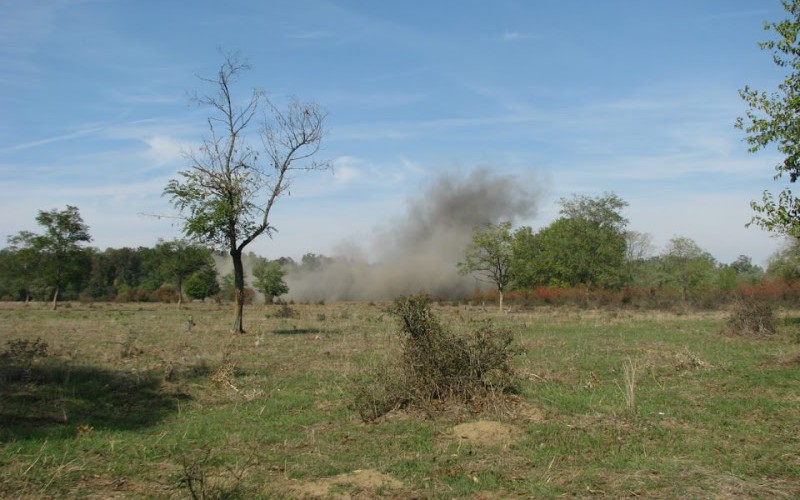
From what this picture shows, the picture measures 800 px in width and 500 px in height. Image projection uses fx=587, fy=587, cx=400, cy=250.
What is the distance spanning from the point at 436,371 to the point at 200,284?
58.3 metres

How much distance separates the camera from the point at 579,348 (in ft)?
60.2

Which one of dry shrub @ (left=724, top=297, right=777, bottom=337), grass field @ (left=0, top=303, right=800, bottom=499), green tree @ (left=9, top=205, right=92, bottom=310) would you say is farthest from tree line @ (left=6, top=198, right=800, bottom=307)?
grass field @ (left=0, top=303, right=800, bottom=499)

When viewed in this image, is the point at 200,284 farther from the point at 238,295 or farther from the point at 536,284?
the point at 238,295

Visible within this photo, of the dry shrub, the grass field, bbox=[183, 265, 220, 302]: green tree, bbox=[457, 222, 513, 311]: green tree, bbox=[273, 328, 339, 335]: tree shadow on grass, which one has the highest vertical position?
bbox=[457, 222, 513, 311]: green tree

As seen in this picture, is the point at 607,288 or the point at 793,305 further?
the point at 607,288

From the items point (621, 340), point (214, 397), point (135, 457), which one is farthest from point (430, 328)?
point (621, 340)

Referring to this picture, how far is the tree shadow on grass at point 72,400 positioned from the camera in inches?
364

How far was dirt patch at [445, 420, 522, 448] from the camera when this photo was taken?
8.29m

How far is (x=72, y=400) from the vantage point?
10820 mm

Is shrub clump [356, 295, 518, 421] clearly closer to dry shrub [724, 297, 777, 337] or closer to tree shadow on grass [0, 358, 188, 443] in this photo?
tree shadow on grass [0, 358, 188, 443]

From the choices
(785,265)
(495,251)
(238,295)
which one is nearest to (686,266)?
(785,265)

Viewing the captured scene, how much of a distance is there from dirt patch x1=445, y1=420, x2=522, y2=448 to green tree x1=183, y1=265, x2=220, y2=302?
56.8 m

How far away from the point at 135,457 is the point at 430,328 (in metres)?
5.36

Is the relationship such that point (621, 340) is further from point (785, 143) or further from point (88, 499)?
point (88, 499)
